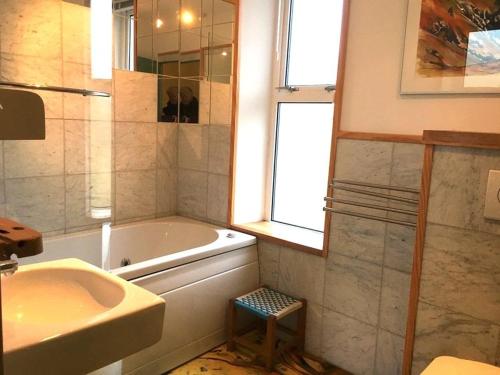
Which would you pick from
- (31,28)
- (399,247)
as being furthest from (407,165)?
(31,28)

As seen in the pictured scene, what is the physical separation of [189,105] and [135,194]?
69 centimetres

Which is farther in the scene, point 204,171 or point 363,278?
point 204,171

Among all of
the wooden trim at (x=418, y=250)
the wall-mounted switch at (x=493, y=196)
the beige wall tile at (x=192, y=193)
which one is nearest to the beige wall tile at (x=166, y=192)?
the beige wall tile at (x=192, y=193)

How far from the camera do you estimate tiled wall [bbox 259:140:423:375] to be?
1.92 m

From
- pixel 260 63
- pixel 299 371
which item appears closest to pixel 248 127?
pixel 260 63

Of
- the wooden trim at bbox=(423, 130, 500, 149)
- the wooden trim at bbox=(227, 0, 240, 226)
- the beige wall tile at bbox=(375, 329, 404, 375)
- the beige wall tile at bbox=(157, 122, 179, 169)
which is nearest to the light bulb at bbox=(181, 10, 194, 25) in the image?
the wooden trim at bbox=(227, 0, 240, 226)

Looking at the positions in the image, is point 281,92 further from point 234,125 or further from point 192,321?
point 192,321

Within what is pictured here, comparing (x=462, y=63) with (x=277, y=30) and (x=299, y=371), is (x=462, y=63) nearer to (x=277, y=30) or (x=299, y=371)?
(x=277, y=30)

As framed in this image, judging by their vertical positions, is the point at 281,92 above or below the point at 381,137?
above

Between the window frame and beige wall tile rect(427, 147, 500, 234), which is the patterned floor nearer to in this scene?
the window frame

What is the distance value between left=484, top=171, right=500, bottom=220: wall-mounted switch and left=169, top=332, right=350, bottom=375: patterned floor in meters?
1.24

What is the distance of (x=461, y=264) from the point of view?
139cm

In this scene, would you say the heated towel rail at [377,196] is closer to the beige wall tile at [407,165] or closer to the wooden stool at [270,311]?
the beige wall tile at [407,165]

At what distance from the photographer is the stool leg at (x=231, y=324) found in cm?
229
